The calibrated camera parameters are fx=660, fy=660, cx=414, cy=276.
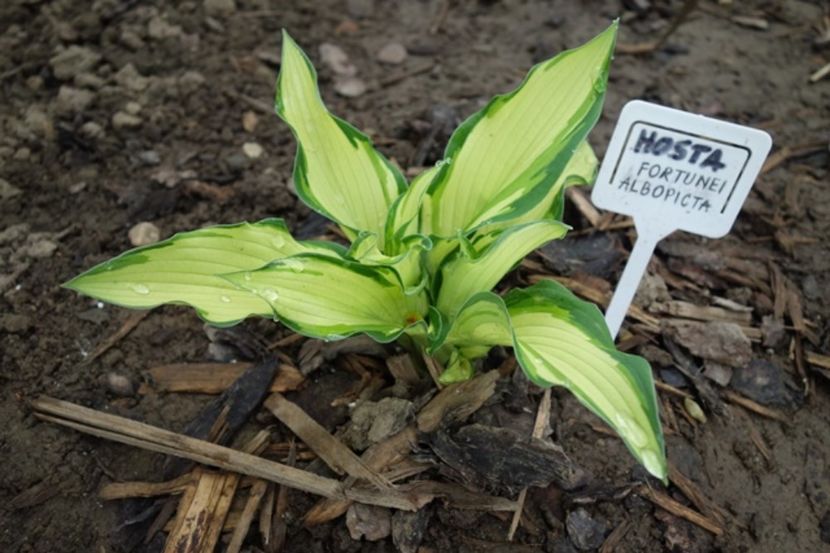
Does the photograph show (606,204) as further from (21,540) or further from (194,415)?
(21,540)

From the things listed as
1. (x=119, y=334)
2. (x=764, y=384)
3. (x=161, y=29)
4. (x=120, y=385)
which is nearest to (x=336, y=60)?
(x=161, y=29)

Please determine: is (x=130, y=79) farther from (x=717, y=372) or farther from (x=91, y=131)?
(x=717, y=372)

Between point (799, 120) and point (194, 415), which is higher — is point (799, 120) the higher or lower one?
the higher one

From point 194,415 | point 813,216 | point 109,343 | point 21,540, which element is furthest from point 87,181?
point 813,216

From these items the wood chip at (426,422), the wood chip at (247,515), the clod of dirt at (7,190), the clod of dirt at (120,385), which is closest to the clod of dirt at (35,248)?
the clod of dirt at (7,190)

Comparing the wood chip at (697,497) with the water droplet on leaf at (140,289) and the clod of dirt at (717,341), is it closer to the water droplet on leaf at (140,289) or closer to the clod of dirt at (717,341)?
the clod of dirt at (717,341)

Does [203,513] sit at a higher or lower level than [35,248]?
lower
